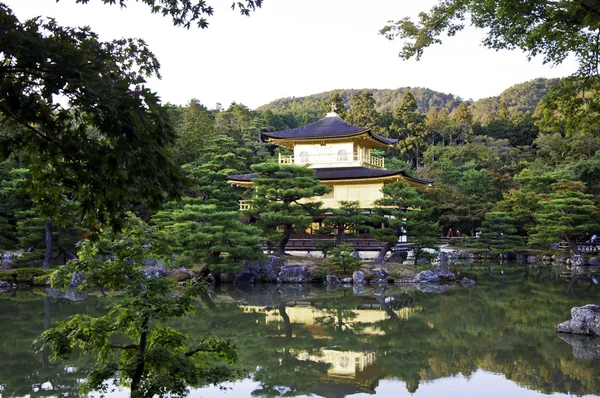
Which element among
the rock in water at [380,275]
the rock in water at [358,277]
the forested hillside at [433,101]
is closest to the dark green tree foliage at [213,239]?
the rock in water at [358,277]

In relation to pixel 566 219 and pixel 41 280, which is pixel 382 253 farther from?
pixel 41 280

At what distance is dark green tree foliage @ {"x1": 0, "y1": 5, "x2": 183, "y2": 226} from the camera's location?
250cm

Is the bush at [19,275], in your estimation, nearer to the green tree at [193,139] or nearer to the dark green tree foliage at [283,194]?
the dark green tree foliage at [283,194]

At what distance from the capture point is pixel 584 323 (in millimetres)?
8258

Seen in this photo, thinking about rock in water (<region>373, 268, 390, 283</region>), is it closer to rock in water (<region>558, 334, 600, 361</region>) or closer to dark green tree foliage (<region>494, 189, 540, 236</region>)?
rock in water (<region>558, 334, 600, 361</region>)

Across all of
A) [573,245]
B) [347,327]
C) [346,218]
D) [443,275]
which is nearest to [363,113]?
[573,245]

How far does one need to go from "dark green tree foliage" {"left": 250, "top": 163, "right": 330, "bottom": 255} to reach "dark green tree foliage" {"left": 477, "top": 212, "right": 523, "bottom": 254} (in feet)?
31.0

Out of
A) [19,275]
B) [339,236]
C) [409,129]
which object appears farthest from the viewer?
[409,129]

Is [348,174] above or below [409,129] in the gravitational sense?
below

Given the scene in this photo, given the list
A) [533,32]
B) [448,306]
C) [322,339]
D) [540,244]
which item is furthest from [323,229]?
[533,32]

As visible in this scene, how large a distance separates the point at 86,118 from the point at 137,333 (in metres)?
2.07

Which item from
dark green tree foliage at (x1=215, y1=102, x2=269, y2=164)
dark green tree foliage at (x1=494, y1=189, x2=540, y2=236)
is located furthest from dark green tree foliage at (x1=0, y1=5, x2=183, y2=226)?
dark green tree foliage at (x1=215, y1=102, x2=269, y2=164)

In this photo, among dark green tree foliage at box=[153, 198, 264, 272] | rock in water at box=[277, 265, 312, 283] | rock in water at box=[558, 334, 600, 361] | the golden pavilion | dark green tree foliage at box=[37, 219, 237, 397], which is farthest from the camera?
the golden pavilion

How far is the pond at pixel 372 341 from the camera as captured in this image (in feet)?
19.9
